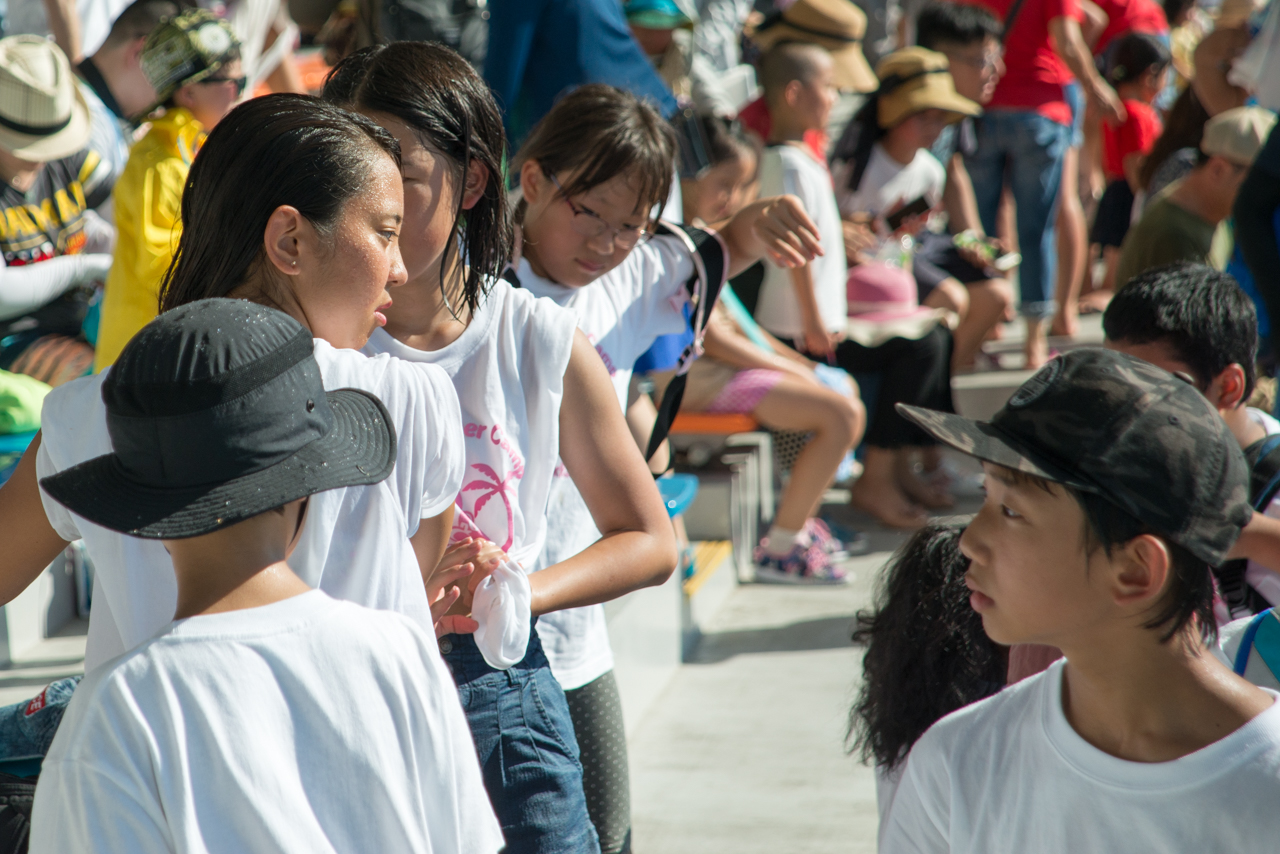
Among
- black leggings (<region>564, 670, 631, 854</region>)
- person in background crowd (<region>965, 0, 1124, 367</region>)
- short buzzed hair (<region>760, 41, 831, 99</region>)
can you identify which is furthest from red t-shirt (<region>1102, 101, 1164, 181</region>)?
black leggings (<region>564, 670, 631, 854</region>)

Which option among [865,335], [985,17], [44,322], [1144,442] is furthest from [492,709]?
[985,17]

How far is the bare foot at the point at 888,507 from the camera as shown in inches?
202

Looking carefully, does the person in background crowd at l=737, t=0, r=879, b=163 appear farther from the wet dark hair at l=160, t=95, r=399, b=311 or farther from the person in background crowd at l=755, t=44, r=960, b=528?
the wet dark hair at l=160, t=95, r=399, b=311

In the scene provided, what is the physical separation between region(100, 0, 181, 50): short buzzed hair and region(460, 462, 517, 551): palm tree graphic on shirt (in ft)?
10.4

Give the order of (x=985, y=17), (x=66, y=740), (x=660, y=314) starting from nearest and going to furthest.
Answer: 1. (x=66, y=740)
2. (x=660, y=314)
3. (x=985, y=17)

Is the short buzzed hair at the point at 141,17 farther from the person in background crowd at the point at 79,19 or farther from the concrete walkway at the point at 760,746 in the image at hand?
the concrete walkway at the point at 760,746

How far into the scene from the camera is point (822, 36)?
5.77m

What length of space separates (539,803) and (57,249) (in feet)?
10.2

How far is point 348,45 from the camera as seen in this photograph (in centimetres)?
521

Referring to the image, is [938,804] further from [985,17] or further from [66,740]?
[985,17]

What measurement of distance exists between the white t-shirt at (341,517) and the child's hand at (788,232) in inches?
36.7

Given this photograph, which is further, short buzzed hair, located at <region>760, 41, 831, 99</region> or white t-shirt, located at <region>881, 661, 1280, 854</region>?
short buzzed hair, located at <region>760, 41, 831, 99</region>

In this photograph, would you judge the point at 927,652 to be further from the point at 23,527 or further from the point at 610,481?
the point at 23,527

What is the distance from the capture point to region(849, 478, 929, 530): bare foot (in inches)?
202
